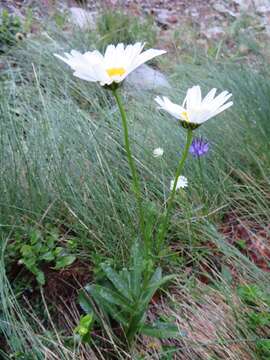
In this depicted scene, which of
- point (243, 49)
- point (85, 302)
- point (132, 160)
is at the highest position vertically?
point (132, 160)

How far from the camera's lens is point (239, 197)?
1680 mm

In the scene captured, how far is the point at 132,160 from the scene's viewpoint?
1118mm

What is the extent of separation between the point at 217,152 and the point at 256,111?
31 centimetres

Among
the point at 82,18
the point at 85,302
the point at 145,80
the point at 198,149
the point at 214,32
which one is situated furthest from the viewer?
the point at 214,32

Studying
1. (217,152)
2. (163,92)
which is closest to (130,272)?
(217,152)

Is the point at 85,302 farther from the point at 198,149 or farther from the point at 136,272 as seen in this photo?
the point at 198,149

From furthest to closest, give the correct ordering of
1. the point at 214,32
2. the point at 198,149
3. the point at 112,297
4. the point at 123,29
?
the point at 214,32 → the point at 123,29 → the point at 198,149 → the point at 112,297

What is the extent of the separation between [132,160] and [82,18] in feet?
9.77

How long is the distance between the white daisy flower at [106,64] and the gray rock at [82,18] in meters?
2.52

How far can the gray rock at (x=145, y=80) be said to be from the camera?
2.77m

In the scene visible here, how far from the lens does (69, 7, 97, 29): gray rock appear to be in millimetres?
3510

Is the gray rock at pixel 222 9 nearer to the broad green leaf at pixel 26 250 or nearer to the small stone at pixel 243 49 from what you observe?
the small stone at pixel 243 49

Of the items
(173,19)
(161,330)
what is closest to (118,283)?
(161,330)

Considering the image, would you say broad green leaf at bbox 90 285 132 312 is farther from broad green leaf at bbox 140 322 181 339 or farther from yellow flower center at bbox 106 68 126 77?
yellow flower center at bbox 106 68 126 77
